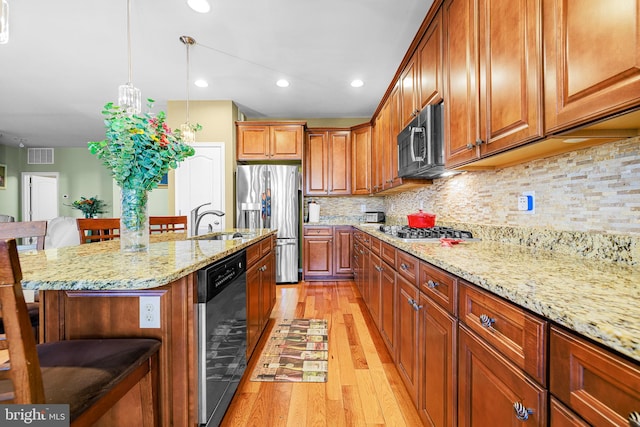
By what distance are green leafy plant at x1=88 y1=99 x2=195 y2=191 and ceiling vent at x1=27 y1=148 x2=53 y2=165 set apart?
817cm

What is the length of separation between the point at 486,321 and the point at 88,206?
27.7ft

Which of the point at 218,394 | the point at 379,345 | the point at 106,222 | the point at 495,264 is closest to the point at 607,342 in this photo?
the point at 495,264

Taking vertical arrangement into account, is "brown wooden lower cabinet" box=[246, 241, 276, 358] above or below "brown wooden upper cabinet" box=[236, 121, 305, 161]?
below

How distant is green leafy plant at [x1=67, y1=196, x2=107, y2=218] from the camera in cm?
660

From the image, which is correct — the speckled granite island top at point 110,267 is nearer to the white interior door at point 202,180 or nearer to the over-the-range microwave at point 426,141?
the over-the-range microwave at point 426,141

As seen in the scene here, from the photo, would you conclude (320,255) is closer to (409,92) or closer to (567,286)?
(409,92)

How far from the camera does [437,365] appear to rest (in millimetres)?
1139

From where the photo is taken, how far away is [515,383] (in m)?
0.69

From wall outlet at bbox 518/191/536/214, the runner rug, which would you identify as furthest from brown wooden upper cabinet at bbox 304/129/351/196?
wall outlet at bbox 518/191/536/214

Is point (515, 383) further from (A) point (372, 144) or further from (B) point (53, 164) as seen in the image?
(B) point (53, 164)

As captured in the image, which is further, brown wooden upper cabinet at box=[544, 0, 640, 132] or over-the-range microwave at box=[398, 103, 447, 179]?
over-the-range microwave at box=[398, 103, 447, 179]

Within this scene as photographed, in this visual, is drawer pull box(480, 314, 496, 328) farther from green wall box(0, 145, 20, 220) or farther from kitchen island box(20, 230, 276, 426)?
green wall box(0, 145, 20, 220)

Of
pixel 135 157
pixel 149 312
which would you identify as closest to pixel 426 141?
pixel 135 157

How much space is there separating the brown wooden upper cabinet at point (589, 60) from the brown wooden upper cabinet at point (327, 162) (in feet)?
11.5
